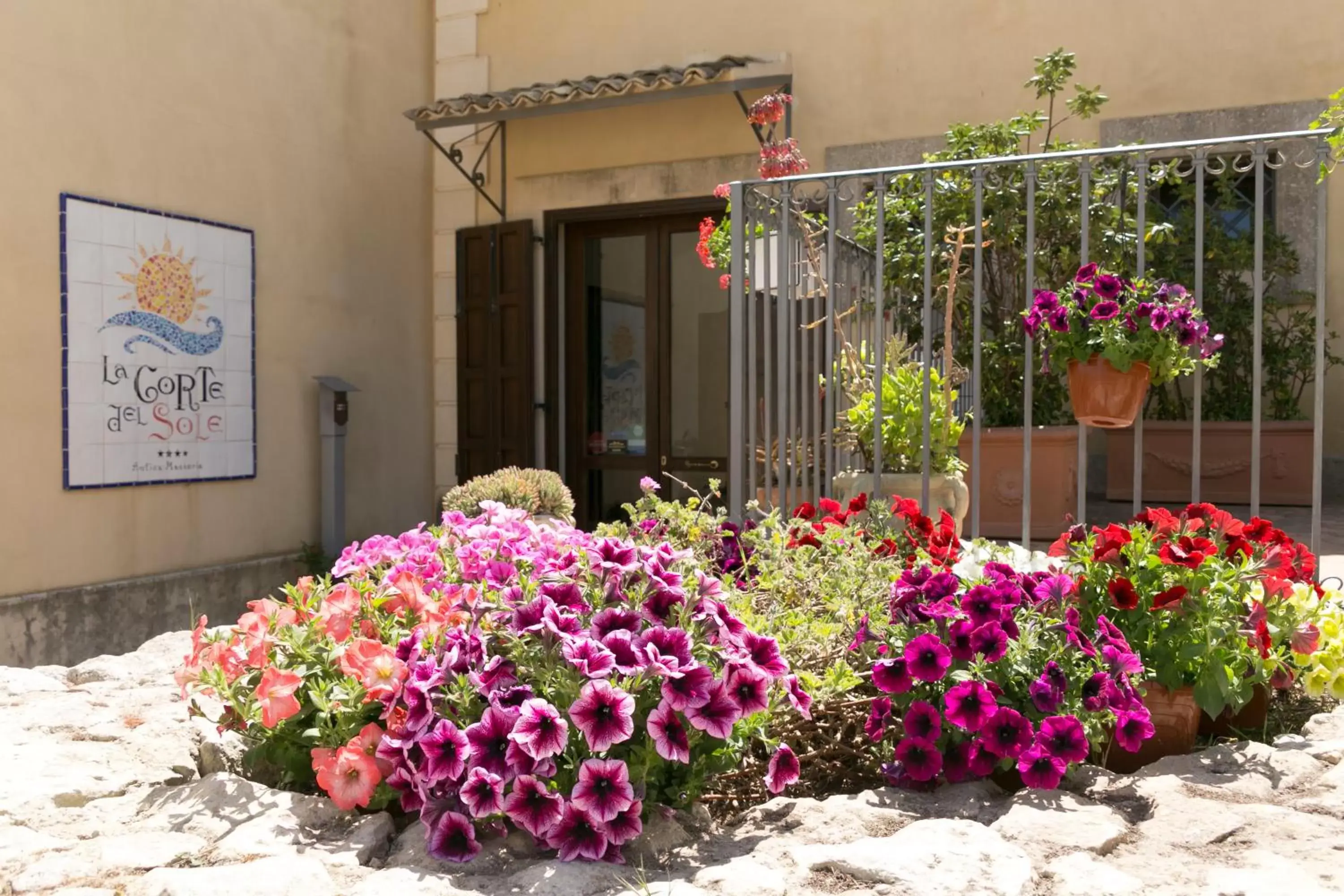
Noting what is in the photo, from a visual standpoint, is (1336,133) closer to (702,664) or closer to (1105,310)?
(1105,310)

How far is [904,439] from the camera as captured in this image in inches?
164

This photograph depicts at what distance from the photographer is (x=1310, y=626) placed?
263 centimetres

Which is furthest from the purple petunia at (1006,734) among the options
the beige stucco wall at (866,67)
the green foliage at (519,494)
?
the beige stucco wall at (866,67)

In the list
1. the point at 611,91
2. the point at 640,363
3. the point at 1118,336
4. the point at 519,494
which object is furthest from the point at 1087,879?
the point at 640,363

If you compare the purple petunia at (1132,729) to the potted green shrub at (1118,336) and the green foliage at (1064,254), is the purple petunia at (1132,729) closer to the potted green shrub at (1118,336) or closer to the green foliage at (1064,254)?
the potted green shrub at (1118,336)

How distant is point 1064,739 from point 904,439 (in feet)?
7.06

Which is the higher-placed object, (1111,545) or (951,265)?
(951,265)

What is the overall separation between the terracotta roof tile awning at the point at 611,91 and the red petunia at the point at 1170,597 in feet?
17.7

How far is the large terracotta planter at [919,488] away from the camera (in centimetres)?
408

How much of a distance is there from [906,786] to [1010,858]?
48cm

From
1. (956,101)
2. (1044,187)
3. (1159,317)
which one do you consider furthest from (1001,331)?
(1159,317)

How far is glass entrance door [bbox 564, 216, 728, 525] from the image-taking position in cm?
809

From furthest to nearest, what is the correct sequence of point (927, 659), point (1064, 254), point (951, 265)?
point (1064, 254) → point (951, 265) → point (927, 659)

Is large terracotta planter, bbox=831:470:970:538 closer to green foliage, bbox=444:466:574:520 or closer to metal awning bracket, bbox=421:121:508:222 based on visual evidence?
green foliage, bbox=444:466:574:520
